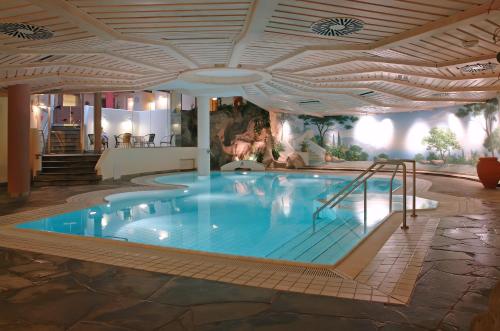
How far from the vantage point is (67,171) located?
12.9m

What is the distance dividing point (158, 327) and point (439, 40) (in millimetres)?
7167

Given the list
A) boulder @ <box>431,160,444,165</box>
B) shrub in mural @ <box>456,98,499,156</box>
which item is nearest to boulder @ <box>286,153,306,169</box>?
boulder @ <box>431,160,444,165</box>

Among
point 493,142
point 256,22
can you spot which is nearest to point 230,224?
point 256,22

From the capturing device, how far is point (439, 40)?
7164 millimetres

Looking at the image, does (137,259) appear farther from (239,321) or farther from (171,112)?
(171,112)

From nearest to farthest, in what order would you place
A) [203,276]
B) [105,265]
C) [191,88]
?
[203,276] → [105,265] → [191,88]

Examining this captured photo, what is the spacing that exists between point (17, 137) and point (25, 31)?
13.5 feet

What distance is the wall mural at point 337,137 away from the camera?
1762 cm

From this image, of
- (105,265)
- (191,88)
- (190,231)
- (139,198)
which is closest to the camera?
(105,265)

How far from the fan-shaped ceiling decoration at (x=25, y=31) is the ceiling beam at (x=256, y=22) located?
11.2 ft

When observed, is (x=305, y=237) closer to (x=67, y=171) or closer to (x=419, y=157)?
(x=67, y=171)

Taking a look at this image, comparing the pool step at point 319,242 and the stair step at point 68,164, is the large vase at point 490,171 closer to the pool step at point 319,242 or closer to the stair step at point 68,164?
the pool step at point 319,242

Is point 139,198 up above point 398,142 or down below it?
below

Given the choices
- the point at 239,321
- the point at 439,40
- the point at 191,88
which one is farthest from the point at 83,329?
the point at 191,88
